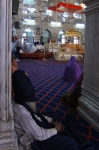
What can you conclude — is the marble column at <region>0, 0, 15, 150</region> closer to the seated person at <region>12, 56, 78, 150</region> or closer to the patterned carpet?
the seated person at <region>12, 56, 78, 150</region>

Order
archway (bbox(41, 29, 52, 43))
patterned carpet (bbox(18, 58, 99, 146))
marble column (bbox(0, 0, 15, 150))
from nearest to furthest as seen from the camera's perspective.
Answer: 1. marble column (bbox(0, 0, 15, 150))
2. patterned carpet (bbox(18, 58, 99, 146))
3. archway (bbox(41, 29, 52, 43))

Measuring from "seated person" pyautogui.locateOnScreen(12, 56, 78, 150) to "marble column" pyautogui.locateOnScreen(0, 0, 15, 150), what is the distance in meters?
0.12

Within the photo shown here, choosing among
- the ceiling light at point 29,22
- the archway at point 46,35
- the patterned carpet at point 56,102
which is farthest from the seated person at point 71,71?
the archway at point 46,35

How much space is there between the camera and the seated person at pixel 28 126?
1.45 m

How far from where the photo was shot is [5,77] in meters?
1.32

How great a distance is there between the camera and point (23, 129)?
4.92 ft

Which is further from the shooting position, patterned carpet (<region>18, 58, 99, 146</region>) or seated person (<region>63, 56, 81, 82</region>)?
seated person (<region>63, 56, 81, 82</region>)

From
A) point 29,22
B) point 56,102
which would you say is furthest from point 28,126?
point 29,22

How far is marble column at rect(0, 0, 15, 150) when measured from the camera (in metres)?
1.25

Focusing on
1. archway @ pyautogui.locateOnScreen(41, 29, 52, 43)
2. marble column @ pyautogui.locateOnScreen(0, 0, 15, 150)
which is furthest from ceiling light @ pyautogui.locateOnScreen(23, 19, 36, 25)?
marble column @ pyautogui.locateOnScreen(0, 0, 15, 150)

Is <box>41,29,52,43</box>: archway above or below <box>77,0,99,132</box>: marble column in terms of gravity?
above

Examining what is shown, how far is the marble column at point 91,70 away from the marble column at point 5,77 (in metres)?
1.23

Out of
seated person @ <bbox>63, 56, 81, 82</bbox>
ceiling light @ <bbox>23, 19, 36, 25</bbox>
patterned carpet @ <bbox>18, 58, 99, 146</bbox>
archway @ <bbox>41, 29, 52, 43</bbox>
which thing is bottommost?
patterned carpet @ <bbox>18, 58, 99, 146</bbox>

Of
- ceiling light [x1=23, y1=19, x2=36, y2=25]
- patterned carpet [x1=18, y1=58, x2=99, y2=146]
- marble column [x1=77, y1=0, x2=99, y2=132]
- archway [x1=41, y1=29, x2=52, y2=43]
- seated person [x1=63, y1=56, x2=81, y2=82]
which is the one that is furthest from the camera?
archway [x1=41, y1=29, x2=52, y2=43]
